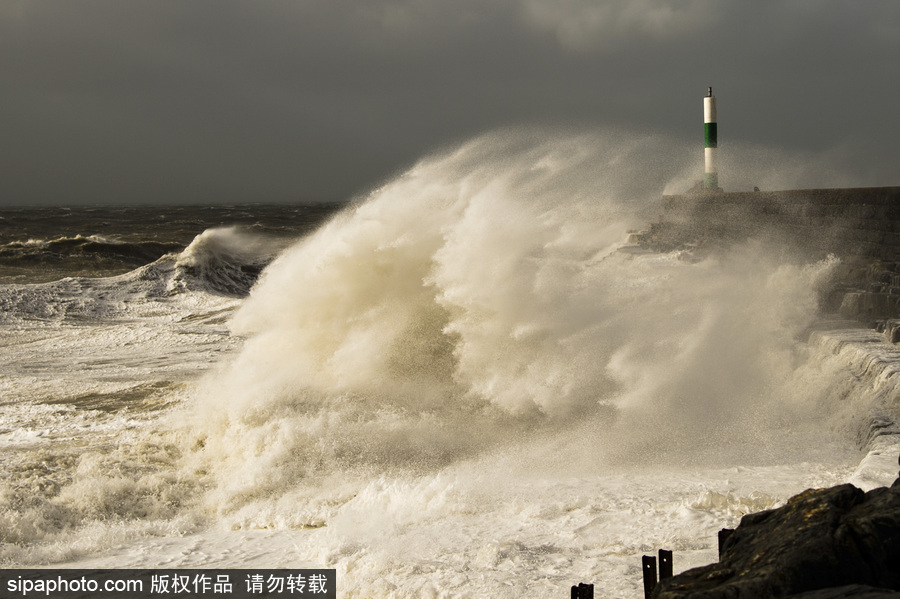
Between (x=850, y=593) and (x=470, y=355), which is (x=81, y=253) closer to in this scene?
(x=470, y=355)

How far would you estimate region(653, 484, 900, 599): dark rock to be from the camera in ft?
8.74

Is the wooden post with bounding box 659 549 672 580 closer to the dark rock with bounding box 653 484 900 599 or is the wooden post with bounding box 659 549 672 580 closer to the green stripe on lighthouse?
the dark rock with bounding box 653 484 900 599

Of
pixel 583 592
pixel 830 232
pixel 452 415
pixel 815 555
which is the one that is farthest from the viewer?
pixel 830 232

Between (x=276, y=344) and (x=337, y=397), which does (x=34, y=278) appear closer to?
(x=276, y=344)

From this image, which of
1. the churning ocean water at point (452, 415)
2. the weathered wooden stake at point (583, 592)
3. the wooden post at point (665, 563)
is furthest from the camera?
the churning ocean water at point (452, 415)

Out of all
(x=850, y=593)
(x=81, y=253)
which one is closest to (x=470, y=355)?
(x=850, y=593)

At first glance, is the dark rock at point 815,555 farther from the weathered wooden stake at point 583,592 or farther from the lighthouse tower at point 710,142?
the lighthouse tower at point 710,142

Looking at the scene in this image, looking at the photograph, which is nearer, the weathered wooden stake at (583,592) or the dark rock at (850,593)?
the dark rock at (850,593)

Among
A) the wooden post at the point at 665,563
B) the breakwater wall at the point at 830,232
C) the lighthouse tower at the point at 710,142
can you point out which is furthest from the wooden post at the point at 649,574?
the lighthouse tower at the point at 710,142

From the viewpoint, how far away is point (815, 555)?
2.71 m

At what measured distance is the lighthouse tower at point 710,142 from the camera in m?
19.3

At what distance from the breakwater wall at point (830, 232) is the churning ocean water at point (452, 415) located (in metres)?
0.54

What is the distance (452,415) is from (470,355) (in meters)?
0.66

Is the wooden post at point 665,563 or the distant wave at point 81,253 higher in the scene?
the distant wave at point 81,253
